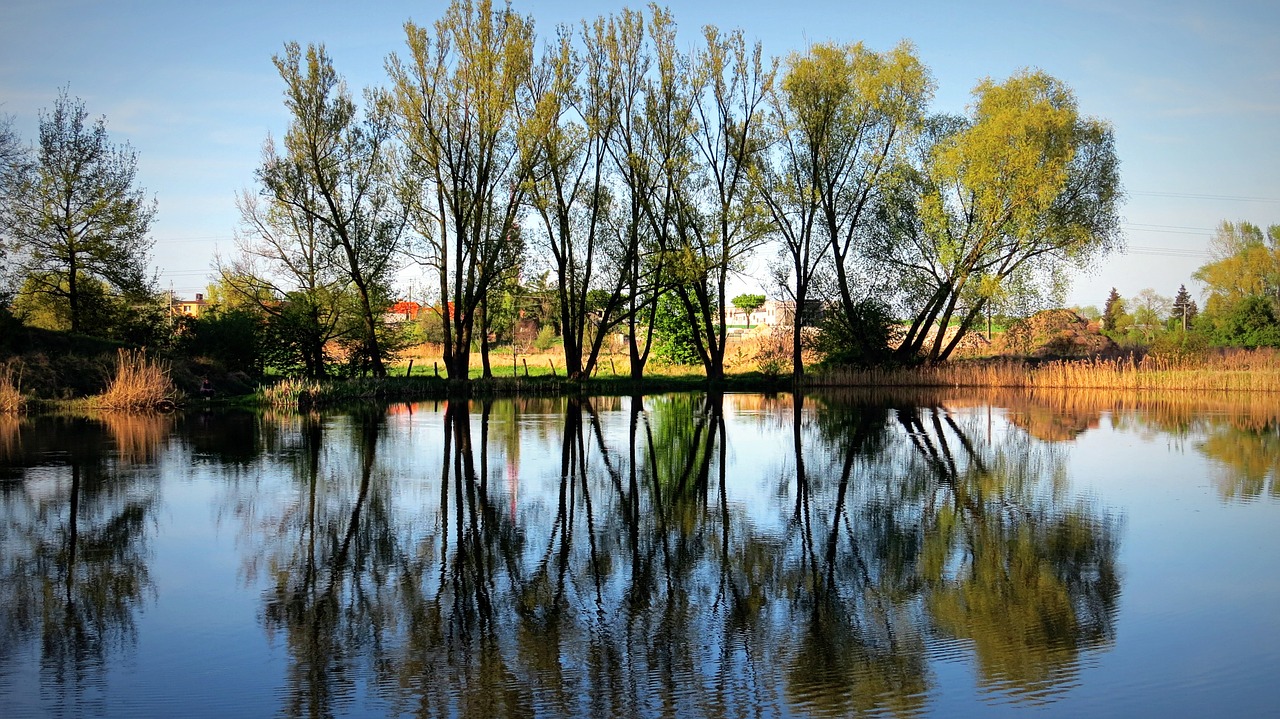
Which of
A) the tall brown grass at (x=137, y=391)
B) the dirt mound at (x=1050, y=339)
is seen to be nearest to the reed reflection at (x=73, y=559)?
the tall brown grass at (x=137, y=391)

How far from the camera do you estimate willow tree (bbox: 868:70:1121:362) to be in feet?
107

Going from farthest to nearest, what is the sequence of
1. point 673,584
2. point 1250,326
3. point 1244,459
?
point 1250,326 < point 1244,459 < point 673,584

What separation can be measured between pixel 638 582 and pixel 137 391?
2011 centimetres

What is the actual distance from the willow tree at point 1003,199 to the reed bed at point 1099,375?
2.14 metres

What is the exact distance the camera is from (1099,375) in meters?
31.8

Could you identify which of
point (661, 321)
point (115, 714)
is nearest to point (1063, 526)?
point (115, 714)

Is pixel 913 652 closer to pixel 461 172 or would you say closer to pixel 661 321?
pixel 461 172

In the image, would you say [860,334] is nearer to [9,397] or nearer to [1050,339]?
[1050,339]

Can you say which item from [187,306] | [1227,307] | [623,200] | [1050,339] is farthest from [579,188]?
[187,306]

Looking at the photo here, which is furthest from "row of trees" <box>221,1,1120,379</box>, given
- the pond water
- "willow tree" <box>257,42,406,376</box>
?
the pond water

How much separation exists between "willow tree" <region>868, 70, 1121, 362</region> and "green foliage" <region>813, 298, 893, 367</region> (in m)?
1.54

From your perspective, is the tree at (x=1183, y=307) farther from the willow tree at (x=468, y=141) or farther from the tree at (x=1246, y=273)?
the willow tree at (x=468, y=141)

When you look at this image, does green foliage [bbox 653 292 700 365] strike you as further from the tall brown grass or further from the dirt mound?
the tall brown grass

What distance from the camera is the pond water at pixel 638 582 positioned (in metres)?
5.14
